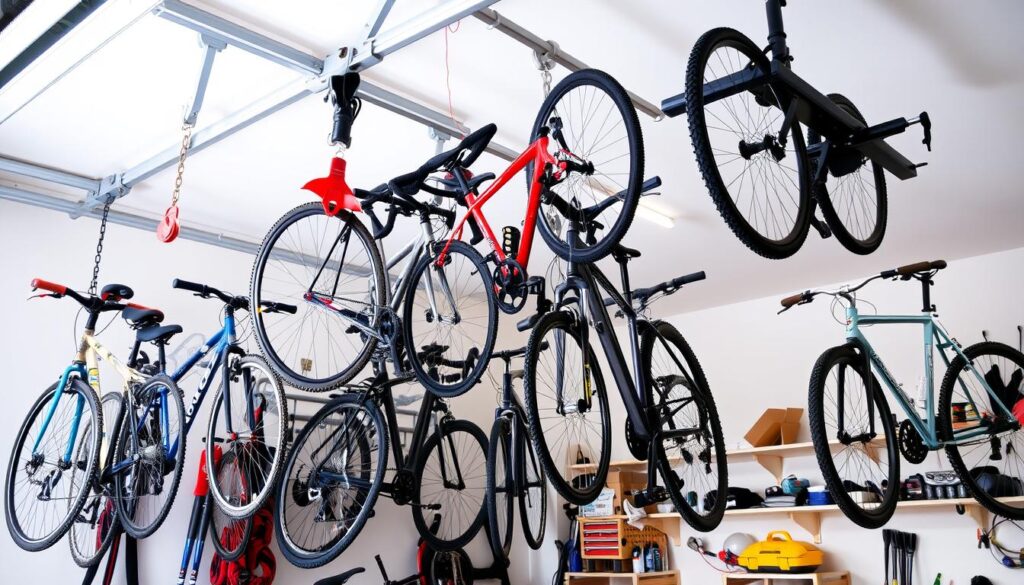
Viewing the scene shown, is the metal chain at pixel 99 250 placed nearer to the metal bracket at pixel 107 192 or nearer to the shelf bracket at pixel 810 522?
the metal bracket at pixel 107 192

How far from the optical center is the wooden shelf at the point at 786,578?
471 cm

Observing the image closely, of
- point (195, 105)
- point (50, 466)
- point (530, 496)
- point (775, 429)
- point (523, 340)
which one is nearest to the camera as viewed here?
point (195, 105)

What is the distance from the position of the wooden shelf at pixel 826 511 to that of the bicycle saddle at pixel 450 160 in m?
3.48

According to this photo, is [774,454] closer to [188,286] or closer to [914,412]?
[914,412]

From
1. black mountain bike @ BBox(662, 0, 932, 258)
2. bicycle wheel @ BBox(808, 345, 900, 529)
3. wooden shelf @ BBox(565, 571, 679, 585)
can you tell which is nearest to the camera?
black mountain bike @ BBox(662, 0, 932, 258)

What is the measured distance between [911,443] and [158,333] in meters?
3.51

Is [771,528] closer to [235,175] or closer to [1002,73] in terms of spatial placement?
[1002,73]

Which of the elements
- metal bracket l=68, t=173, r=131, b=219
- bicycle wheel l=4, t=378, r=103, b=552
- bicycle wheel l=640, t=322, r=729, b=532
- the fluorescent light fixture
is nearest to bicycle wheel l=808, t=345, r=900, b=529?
bicycle wheel l=640, t=322, r=729, b=532

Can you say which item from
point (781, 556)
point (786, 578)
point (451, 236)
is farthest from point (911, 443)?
point (451, 236)

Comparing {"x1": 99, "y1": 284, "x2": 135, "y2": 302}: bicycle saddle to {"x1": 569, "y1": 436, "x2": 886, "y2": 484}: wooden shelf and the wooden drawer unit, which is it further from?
the wooden drawer unit

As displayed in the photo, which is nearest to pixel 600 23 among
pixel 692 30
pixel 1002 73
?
pixel 692 30

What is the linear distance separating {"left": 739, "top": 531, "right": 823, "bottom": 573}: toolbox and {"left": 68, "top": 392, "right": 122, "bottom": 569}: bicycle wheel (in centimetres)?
371

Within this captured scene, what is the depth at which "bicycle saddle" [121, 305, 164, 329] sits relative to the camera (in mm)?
3520

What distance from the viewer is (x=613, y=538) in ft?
18.3
